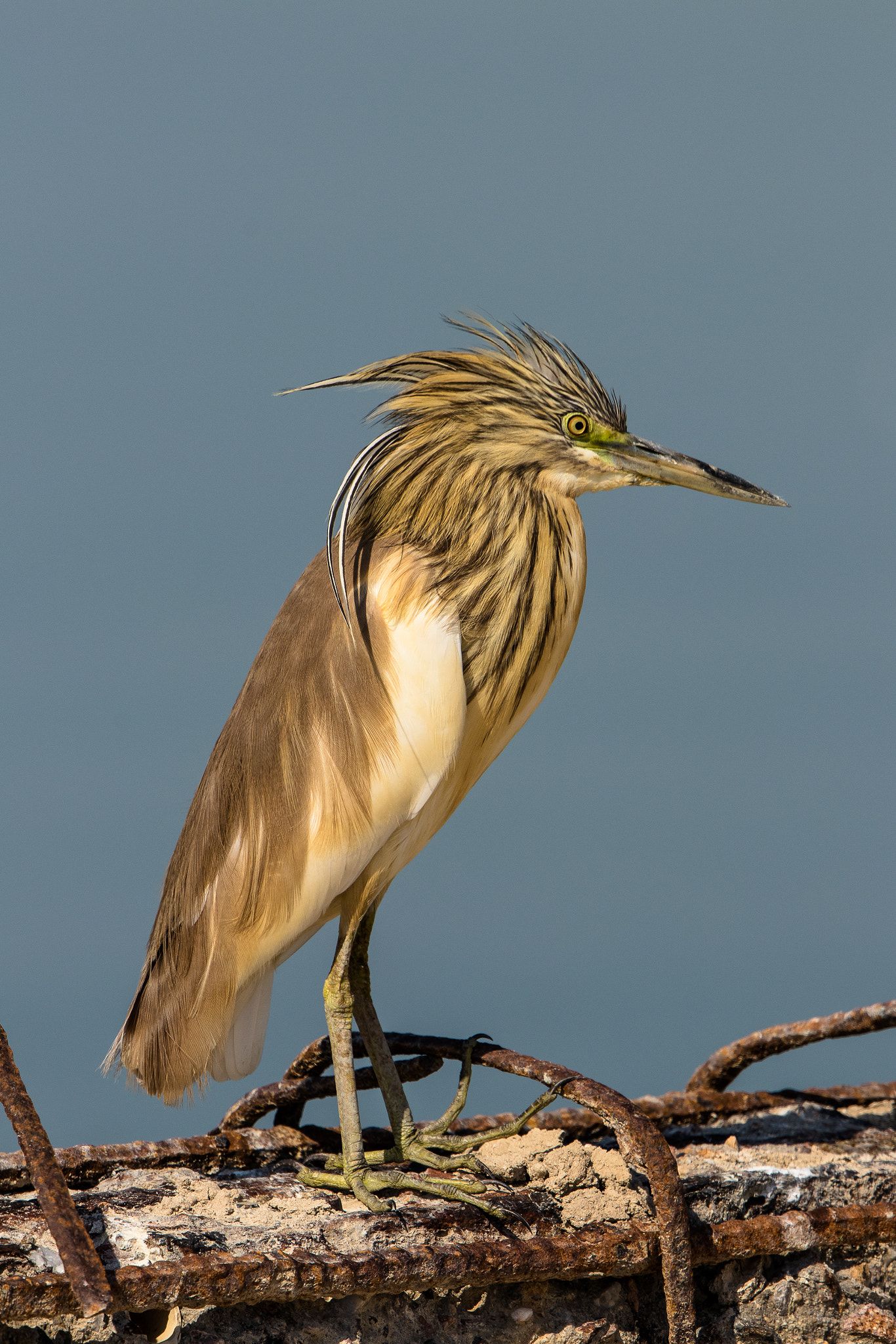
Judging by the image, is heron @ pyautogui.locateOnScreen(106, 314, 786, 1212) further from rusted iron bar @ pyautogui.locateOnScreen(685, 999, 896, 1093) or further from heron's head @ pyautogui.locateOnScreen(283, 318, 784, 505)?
rusted iron bar @ pyautogui.locateOnScreen(685, 999, 896, 1093)

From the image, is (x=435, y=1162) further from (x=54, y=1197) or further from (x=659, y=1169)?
(x=54, y=1197)

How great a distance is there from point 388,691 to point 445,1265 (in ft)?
2.81

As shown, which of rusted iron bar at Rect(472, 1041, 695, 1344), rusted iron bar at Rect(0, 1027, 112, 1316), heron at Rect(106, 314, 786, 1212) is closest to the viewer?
rusted iron bar at Rect(0, 1027, 112, 1316)

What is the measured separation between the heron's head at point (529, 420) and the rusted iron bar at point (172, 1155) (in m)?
1.17

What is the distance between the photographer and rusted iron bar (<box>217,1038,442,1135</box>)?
2.20 metres

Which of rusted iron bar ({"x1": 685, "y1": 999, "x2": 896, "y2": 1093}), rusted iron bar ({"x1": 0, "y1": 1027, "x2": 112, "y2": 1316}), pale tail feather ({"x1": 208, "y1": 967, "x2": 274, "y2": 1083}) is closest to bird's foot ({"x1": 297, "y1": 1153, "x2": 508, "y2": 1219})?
pale tail feather ({"x1": 208, "y1": 967, "x2": 274, "y2": 1083})

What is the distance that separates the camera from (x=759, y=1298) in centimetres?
184

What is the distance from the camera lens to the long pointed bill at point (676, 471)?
2.22 metres

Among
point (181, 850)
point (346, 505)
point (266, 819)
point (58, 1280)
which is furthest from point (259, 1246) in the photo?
point (346, 505)

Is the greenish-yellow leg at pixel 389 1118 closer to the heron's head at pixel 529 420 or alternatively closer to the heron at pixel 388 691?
the heron at pixel 388 691

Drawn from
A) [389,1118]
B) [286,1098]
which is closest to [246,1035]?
[286,1098]

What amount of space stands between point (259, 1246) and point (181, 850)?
0.91 meters

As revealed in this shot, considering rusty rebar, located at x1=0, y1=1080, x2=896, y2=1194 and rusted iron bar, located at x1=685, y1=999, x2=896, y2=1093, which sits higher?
rusted iron bar, located at x1=685, y1=999, x2=896, y2=1093

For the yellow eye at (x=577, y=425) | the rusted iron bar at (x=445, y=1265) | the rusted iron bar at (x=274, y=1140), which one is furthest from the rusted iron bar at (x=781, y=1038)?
the yellow eye at (x=577, y=425)
